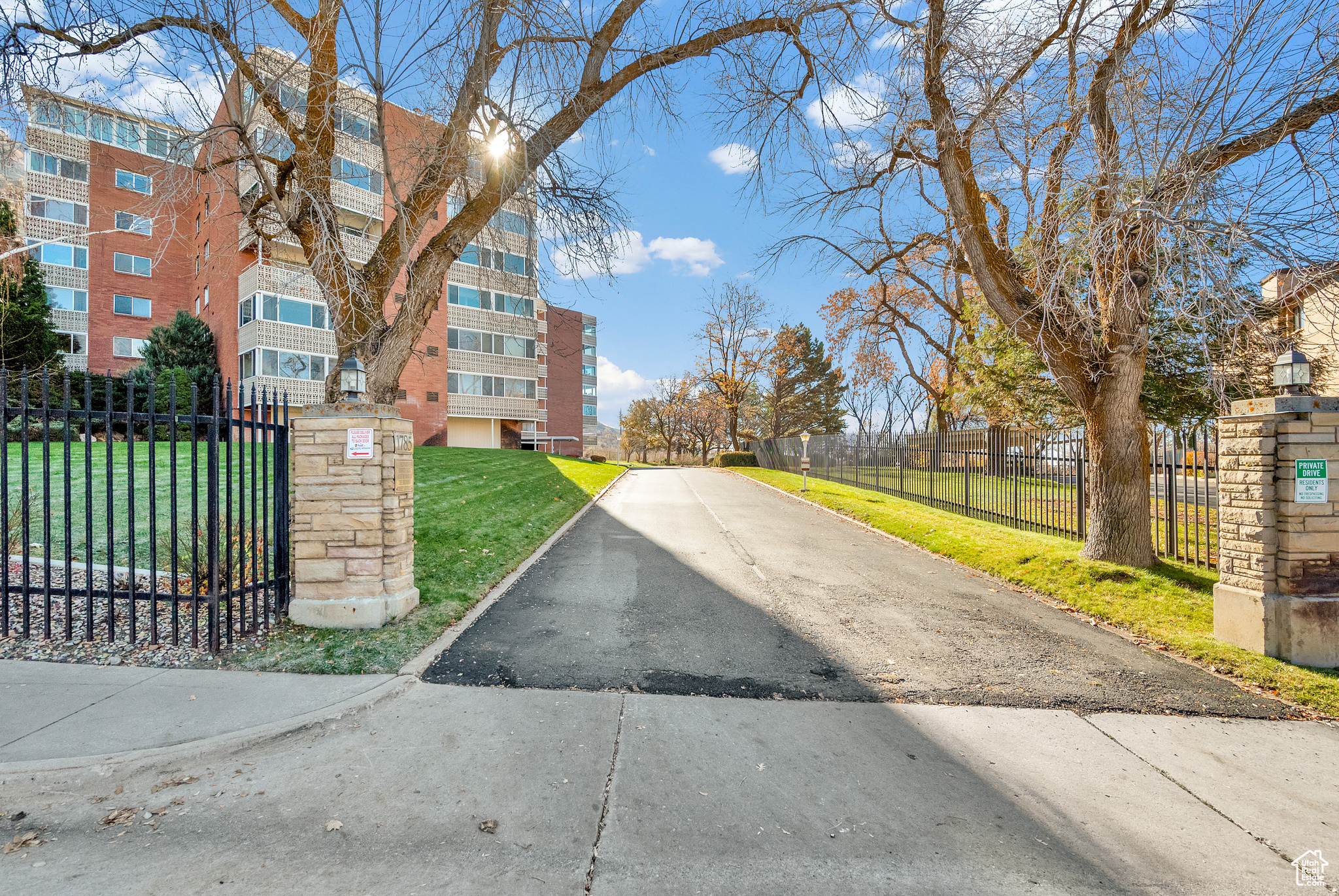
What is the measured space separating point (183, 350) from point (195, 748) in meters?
30.0

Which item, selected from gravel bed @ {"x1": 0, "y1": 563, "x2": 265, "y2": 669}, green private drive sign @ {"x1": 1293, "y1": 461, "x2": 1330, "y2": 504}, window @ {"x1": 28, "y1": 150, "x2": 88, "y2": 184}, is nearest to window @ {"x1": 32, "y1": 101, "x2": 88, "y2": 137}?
gravel bed @ {"x1": 0, "y1": 563, "x2": 265, "y2": 669}

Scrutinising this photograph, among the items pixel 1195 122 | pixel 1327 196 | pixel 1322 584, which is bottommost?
pixel 1322 584

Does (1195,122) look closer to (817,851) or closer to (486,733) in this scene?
(817,851)

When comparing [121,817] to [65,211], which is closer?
[121,817]

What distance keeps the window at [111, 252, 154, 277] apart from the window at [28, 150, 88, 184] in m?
3.52

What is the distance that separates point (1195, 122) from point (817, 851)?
23.7 ft

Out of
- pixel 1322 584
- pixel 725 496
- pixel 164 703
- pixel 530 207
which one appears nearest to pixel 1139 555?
pixel 1322 584

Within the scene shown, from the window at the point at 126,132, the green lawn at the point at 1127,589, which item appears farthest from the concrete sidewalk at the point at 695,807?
the window at the point at 126,132

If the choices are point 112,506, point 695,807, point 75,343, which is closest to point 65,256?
point 75,343

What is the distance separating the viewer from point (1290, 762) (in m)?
3.64

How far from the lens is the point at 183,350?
85.0 ft

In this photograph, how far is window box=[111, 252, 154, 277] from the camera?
29.6 m

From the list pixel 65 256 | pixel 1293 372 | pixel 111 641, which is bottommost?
pixel 111 641

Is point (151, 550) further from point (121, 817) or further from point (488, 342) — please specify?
point (488, 342)
